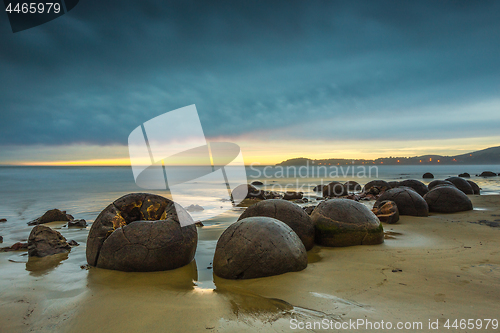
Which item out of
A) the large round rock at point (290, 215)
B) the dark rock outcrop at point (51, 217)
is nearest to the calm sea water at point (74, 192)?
the dark rock outcrop at point (51, 217)

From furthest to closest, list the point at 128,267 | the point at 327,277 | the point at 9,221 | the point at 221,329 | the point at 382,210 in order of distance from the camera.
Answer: the point at 9,221, the point at 382,210, the point at 128,267, the point at 327,277, the point at 221,329

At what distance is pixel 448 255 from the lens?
5.27 meters

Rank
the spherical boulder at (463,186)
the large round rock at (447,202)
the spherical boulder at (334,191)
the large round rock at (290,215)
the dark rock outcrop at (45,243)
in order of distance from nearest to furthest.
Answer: the dark rock outcrop at (45,243), the large round rock at (290,215), the large round rock at (447,202), the spherical boulder at (463,186), the spherical boulder at (334,191)

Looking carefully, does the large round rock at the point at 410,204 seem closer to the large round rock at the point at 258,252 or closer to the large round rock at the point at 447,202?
the large round rock at the point at 447,202

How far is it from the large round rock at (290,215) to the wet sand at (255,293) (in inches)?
15.6

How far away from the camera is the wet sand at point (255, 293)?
3.01 meters

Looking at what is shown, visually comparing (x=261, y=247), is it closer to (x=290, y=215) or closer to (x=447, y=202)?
(x=290, y=215)

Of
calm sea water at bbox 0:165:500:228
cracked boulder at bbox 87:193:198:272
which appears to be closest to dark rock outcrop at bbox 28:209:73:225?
calm sea water at bbox 0:165:500:228

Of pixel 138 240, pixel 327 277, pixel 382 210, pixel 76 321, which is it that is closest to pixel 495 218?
pixel 382 210

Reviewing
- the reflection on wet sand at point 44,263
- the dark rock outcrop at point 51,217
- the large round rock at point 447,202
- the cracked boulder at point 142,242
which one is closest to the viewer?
the cracked boulder at point 142,242

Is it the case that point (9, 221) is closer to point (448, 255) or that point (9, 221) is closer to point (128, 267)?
point (128, 267)

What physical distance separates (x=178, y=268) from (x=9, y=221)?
927cm

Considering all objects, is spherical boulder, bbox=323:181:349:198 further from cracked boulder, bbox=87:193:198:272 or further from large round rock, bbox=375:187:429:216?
cracked boulder, bbox=87:193:198:272

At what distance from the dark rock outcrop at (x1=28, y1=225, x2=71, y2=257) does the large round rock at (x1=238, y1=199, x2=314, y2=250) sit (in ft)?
13.3
